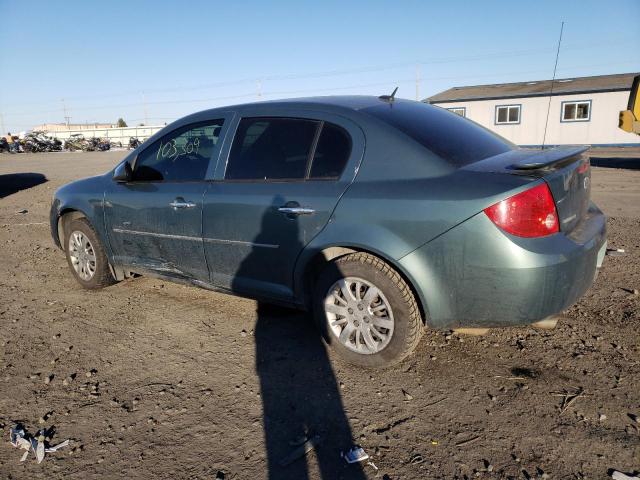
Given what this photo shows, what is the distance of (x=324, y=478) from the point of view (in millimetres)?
2211

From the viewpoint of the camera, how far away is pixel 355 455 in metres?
2.34

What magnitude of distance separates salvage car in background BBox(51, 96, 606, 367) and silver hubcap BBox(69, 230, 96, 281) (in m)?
0.80

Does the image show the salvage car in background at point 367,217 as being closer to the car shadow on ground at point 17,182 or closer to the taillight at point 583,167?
the taillight at point 583,167

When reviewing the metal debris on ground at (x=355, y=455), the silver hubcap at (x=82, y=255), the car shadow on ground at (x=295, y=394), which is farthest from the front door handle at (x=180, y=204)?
the metal debris on ground at (x=355, y=455)

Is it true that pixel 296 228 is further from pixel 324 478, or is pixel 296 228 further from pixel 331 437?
pixel 324 478

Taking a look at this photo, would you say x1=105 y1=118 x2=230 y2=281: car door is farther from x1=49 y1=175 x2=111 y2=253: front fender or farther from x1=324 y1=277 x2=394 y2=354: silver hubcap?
x1=324 y1=277 x2=394 y2=354: silver hubcap

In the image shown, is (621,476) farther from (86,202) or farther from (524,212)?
(86,202)

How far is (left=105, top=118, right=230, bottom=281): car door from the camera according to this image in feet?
12.6

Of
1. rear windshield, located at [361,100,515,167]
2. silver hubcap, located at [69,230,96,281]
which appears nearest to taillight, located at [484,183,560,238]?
rear windshield, located at [361,100,515,167]

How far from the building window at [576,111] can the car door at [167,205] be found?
27.0 metres

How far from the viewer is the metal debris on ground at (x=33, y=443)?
2459 millimetres

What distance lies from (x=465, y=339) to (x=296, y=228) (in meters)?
1.51

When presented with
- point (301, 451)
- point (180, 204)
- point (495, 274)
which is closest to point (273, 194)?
point (180, 204)

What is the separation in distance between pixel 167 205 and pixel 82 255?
1.57m
